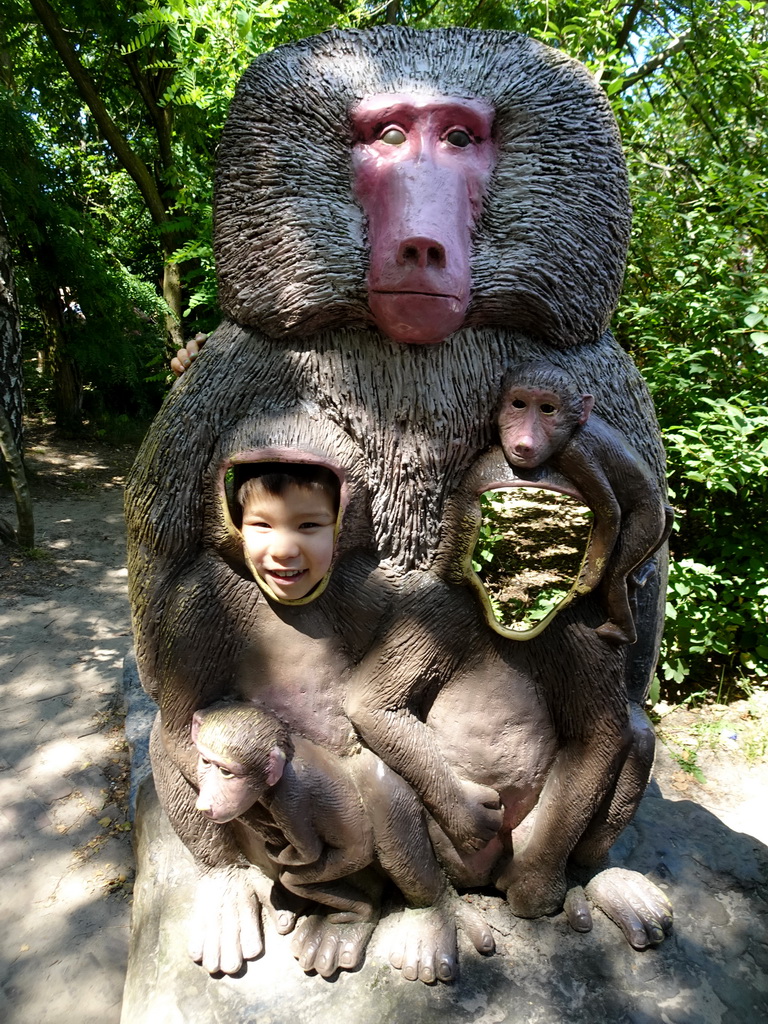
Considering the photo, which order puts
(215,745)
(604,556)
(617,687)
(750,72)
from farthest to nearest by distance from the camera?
(750,72)
(617,687)
(604,556)
(215,745)

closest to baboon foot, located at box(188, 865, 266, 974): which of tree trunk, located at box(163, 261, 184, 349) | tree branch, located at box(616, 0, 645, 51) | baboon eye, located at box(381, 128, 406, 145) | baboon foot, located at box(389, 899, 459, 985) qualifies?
baboon foot, located at box(389, 899, 459, 985)

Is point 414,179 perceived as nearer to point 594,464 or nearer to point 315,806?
point 594,464

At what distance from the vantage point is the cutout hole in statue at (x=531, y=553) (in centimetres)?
156

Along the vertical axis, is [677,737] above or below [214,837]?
below

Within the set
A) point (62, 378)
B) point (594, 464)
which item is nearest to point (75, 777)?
point (594, 464)

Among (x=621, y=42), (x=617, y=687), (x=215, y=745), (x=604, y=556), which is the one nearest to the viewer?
(x=215, y=745)

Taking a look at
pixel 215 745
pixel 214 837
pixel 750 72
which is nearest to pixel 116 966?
pixel 214 837

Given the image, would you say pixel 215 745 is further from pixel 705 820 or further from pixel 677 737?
pixel 677 737

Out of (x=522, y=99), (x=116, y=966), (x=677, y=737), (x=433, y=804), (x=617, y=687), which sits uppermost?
(x=522, y=99)

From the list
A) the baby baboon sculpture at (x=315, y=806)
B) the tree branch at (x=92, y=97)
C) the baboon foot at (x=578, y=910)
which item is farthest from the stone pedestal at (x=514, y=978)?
the tree branch at (x=92, y=97)

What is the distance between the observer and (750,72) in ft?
11.4

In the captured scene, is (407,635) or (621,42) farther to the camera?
(621,42)

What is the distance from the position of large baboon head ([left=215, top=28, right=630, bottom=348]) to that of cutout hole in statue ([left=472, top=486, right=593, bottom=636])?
38cm

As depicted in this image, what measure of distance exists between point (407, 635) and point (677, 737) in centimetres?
239
